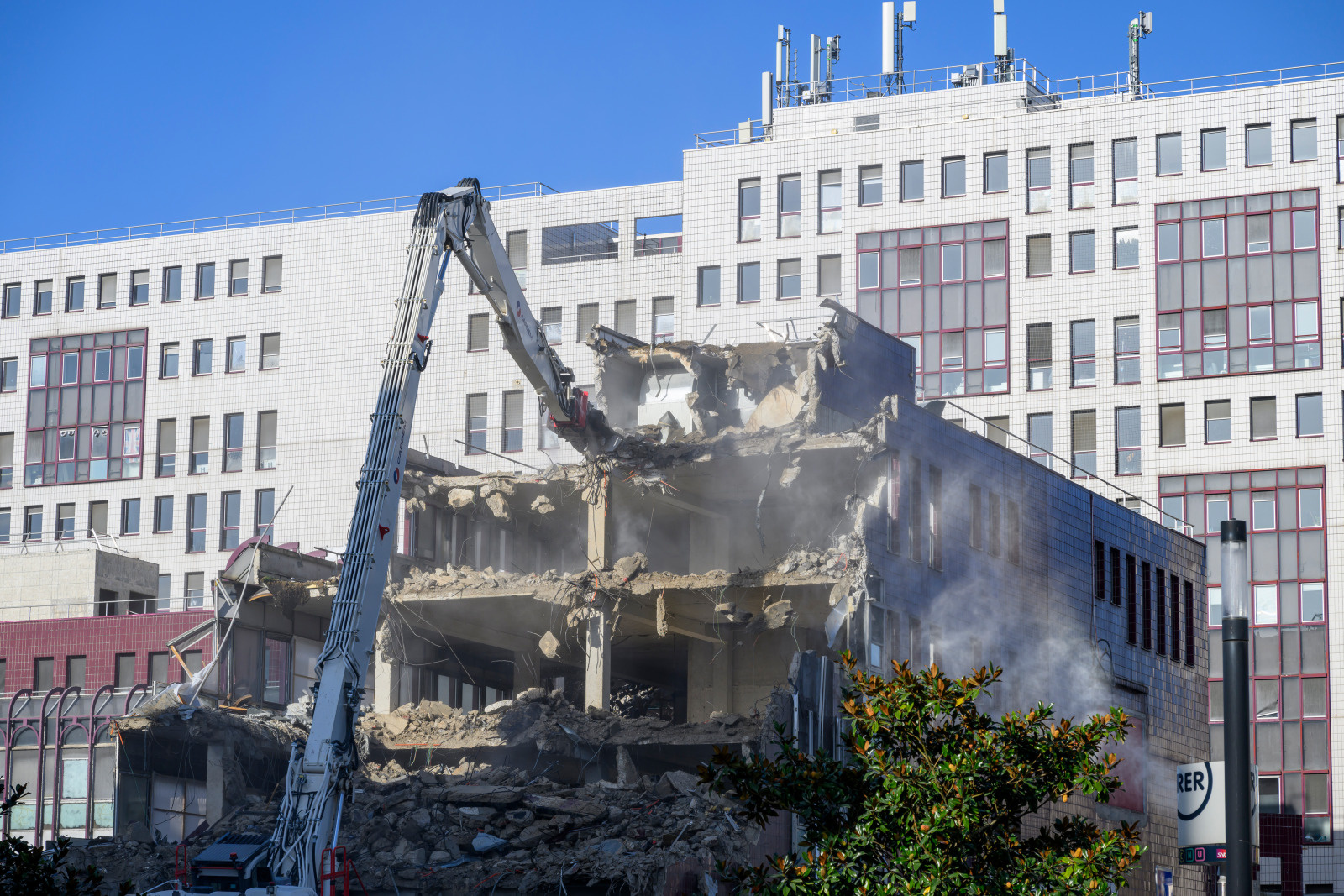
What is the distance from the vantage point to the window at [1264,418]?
6062 cm

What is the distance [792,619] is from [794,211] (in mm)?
29659

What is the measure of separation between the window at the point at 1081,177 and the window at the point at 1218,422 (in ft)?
28.2

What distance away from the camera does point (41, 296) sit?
76.4 meters

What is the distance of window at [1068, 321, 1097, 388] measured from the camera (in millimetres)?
63062

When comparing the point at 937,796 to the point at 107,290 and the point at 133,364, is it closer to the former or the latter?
the point at 133,364

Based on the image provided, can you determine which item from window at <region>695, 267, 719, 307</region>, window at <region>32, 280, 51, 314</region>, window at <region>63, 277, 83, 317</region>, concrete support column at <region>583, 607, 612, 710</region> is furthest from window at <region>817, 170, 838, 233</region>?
window at <region>32, 280, 51, 314</region>

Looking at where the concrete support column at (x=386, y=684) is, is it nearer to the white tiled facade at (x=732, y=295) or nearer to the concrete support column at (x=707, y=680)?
the concrete support column at (x=707, y=680)

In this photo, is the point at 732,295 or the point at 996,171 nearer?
the point at 996,171

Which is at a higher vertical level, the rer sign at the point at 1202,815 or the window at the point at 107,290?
the window at the point at 107,290

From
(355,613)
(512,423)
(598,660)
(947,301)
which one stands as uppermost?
(947,301)

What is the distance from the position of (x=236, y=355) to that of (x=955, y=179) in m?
30.7

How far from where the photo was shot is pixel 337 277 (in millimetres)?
72438

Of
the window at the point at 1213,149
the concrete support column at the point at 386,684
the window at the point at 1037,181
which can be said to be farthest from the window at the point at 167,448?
the window at the point at 1213,149

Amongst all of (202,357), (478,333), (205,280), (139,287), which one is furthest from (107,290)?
(478,333)
